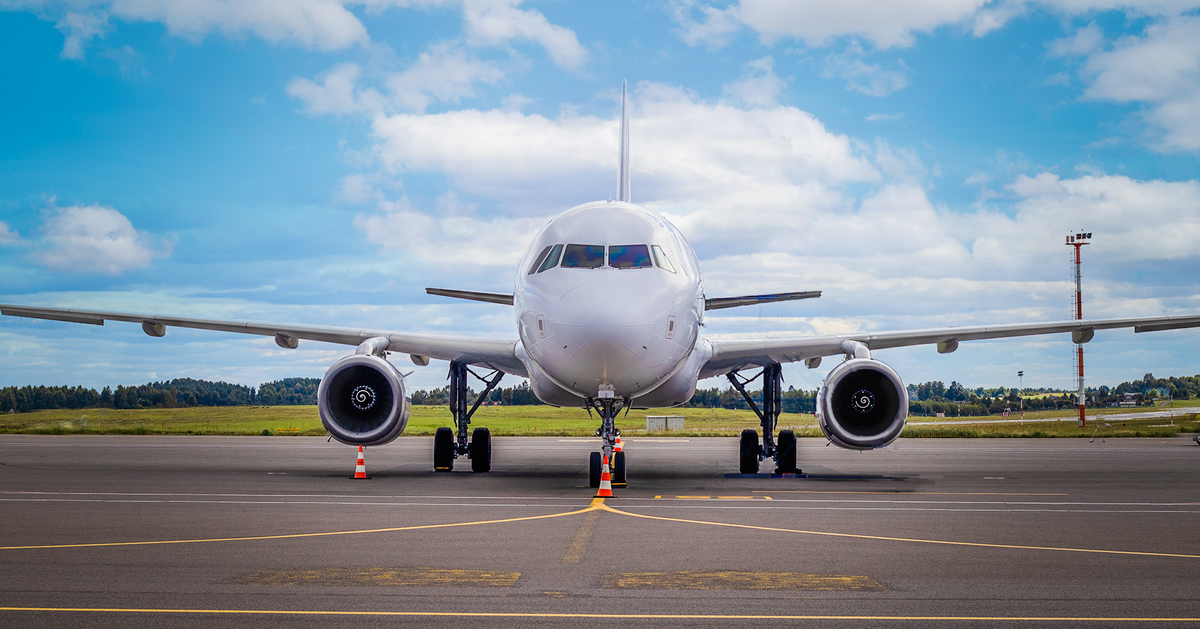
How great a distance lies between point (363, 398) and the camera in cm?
1680

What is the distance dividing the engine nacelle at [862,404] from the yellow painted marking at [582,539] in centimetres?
605

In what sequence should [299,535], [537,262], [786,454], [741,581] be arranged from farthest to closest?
[786,454], [537,262], [299,535], [741,581]

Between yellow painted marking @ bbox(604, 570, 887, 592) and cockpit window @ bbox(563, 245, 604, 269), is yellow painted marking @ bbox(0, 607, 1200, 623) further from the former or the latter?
cockpit window @ bbox(563, 245, 604, 269)

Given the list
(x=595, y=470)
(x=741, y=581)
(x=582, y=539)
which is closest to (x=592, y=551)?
(x=582, y=539)

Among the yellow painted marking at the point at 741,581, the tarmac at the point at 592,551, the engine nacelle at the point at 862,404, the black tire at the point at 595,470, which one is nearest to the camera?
the tarmac at the point at 592,551

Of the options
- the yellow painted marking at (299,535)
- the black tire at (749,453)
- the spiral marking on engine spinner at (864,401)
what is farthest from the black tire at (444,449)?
the spiral marking on engine spinner at (864,401)

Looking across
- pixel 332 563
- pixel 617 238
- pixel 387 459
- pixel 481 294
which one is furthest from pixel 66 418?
pixel 332 563

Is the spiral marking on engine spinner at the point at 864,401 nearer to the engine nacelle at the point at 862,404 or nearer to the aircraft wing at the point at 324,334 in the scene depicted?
the engine nacelle at the point at 862,404

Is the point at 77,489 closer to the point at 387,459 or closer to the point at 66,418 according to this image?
the point at 387,459

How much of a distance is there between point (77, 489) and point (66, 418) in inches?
1309

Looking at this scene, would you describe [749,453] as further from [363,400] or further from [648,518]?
[648,518]

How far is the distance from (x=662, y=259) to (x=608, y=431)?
2.78 metres

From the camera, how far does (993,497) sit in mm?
13773

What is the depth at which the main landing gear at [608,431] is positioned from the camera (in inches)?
553
